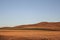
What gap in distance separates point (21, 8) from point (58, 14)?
62 cm

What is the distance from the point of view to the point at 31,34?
2039 millimetres

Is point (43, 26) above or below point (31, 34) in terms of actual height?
above

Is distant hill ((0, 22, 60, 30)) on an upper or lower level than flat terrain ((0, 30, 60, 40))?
upper

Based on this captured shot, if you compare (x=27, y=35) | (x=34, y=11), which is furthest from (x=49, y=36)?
(x=34, y=11)

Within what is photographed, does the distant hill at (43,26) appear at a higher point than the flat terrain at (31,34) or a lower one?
higher

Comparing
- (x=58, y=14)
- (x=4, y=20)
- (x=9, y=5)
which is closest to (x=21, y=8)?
(x=9, y=5)

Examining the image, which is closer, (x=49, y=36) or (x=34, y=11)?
(x=49, y=36)

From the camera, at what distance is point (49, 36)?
198 centimetres

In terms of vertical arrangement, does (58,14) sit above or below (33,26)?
above

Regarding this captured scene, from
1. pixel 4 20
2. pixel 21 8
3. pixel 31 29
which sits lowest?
pixel 31 29

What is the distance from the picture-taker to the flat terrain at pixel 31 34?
1975 mm

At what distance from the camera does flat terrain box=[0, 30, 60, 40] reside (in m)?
1.97

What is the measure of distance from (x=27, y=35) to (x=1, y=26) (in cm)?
49

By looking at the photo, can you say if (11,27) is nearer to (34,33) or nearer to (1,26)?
(1,26)
